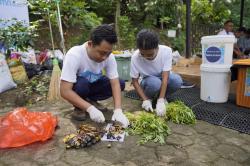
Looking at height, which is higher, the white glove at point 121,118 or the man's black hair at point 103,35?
the man's black hair at point 103,35

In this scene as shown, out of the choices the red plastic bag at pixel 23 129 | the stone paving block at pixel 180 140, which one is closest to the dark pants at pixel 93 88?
the red plastic bag at pixel 23 129

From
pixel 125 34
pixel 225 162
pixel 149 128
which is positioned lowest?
pixel 225 162

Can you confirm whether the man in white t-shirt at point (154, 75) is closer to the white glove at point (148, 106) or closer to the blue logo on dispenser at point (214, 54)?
the white glove at point (148, 106)

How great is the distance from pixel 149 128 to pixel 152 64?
989 millimetres

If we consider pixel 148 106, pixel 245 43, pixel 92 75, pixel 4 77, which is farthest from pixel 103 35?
pixel 245 43

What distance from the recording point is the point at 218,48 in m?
3.88

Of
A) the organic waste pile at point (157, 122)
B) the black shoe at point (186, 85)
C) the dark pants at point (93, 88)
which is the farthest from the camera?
the black shoe at point (186, 85)

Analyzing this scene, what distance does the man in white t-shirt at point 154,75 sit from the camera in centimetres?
354

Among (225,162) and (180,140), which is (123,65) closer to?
(180,140)

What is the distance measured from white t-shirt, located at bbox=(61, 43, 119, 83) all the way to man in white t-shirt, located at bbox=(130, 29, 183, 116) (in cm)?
43

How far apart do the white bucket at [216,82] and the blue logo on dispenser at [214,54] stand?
93 mm

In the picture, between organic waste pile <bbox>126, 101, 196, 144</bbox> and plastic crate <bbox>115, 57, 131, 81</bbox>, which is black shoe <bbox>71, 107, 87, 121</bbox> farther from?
plastic crate <bbox>115, 57, 131, 81</bbox>

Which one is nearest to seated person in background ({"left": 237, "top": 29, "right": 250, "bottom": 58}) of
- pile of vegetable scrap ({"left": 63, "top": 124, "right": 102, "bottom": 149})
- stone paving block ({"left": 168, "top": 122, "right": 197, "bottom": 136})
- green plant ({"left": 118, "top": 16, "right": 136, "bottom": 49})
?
green plant ({"left": 118, "top": 16, "right": 136, "bottom": 49})

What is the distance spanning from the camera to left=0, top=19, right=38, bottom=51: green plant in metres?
5.09
